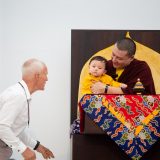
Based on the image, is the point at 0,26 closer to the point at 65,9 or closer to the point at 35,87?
the point at 65,9

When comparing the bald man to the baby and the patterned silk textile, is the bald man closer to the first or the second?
the patterned silk textile

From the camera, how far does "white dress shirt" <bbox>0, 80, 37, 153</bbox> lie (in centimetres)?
188

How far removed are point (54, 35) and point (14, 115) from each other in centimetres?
112

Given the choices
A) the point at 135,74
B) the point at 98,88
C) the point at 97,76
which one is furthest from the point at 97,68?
the point at 135,74

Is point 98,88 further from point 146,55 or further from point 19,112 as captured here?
point 19,112

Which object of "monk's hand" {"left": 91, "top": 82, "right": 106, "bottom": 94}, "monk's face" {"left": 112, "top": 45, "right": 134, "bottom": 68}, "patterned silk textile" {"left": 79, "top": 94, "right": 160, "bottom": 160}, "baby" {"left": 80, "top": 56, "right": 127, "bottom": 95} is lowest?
"patterned silk textile" {"left": 79, "top": 94, "right": 160, "bottom": 160}

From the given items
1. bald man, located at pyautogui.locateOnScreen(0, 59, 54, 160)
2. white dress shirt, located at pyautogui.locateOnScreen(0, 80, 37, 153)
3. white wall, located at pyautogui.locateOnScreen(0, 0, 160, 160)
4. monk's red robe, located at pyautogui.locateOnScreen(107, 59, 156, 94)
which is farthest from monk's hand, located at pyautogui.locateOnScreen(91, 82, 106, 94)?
white dress shirt, located at pyautogui.locateOnScreen(0, 80, 37, 153)

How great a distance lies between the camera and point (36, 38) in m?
2.83

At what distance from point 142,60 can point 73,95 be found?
67 cm

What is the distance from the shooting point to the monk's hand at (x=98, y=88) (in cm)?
259

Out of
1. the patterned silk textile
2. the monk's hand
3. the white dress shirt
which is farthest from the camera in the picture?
the monk's hand

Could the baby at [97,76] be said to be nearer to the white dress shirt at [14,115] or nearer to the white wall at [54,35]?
the white wall at [54,35]

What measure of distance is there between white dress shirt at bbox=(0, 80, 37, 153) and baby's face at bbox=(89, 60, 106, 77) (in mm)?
701

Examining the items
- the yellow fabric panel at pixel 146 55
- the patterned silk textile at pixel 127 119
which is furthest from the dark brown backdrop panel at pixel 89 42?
the patterned silk textile at pixel 127 119
